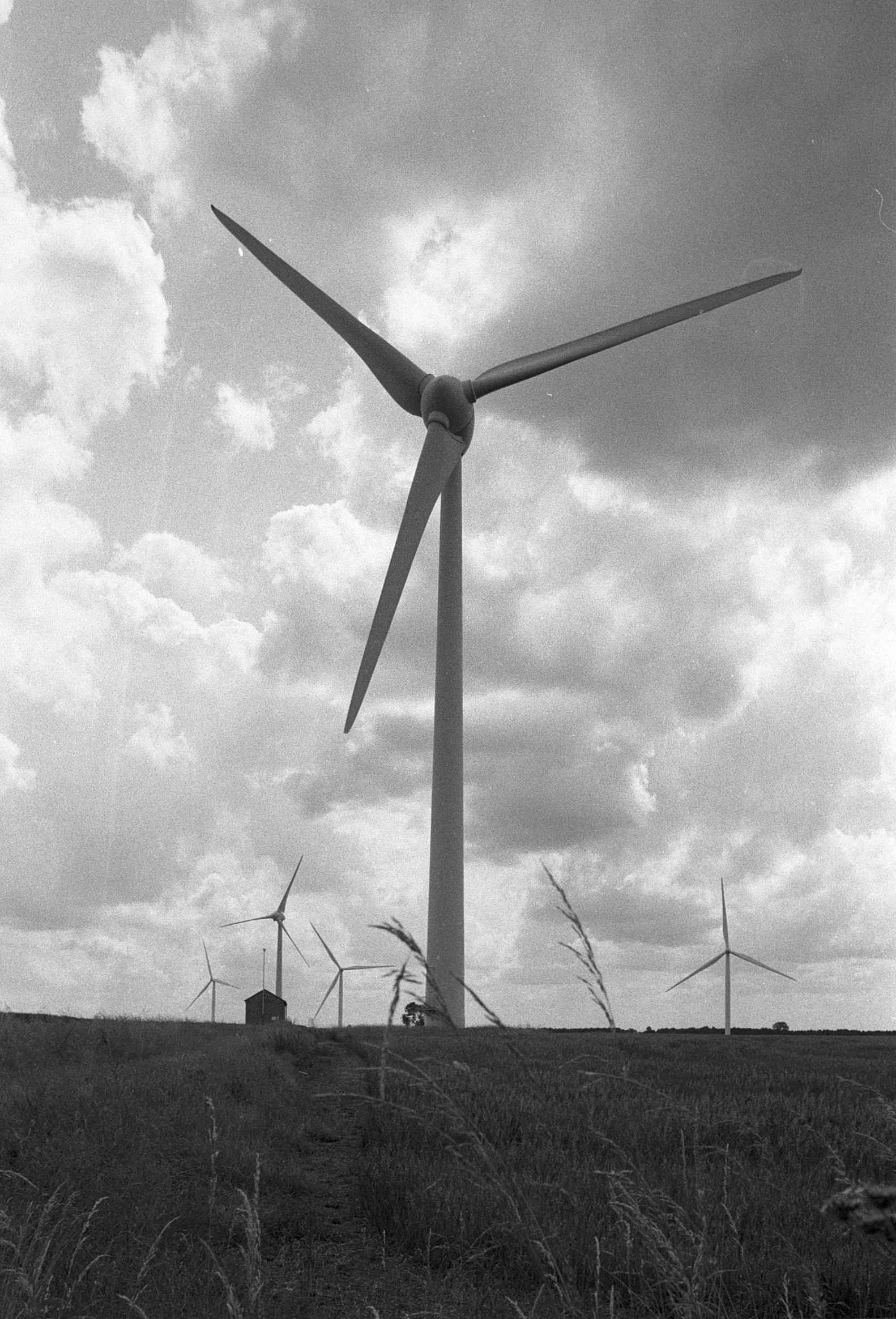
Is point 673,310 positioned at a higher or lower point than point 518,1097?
higher

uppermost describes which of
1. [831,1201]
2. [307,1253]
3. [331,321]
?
[331,321]

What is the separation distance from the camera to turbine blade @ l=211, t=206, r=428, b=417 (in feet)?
157

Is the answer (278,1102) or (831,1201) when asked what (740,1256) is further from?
(278,1102)

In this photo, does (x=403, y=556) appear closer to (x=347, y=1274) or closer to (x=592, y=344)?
(x=592, y=344)

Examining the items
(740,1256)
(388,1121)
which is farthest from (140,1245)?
(388,1121)

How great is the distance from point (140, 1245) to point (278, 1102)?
25.7ft

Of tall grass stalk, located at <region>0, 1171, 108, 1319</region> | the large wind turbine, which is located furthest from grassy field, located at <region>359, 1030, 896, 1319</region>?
the large wind turbine

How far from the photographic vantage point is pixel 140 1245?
7934mm

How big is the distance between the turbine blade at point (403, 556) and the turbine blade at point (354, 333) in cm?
822

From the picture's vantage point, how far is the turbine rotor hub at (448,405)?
48.5 m

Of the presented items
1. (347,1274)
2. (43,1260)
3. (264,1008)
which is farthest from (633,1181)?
(264,1008)

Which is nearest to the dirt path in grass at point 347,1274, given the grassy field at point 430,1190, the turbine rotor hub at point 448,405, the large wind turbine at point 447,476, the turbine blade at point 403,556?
the grassy field at point 430,1190

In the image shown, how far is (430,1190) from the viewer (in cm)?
973

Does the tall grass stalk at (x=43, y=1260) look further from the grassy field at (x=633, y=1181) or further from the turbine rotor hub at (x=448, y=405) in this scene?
the turbine rotor hub at (x=448, y=405)
